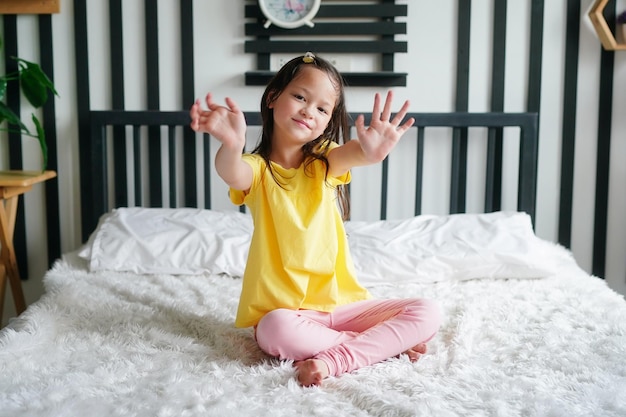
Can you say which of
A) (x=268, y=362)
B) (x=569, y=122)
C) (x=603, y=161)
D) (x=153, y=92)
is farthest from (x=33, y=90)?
(x=603, y=161)

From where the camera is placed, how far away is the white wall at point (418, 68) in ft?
7.55

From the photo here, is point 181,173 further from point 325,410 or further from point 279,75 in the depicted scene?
point 325,410

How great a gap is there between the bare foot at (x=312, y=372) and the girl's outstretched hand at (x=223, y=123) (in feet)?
1.43

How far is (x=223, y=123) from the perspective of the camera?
1.20 meters

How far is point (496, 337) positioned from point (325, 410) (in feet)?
1.77

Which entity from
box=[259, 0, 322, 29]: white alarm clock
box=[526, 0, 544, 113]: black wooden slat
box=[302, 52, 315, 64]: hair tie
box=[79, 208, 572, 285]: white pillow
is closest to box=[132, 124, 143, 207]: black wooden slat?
box=[79, 208, 572, 285]: white pillow

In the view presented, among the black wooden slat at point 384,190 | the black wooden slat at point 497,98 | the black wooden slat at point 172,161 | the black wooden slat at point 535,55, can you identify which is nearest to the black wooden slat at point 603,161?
the black wooden slat at point 535,55

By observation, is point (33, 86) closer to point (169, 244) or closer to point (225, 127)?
point (169, 244)

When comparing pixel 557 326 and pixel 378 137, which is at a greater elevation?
pixel 378 137

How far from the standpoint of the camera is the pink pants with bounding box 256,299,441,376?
1.19 m

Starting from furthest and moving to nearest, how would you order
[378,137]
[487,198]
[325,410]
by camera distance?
[487,198]
[378,137]
[325,410]

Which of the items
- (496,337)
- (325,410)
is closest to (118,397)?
(325,410)

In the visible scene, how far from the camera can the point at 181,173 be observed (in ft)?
7.76

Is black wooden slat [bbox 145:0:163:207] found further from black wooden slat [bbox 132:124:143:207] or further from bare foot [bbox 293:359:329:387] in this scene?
bare foot [bbox 293:359:329:387]
